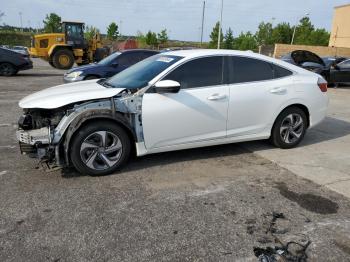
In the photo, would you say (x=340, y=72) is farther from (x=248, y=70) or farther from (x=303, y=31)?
(x=303, y=31)

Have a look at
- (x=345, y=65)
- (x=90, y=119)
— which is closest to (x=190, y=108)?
(x=90, y=119)

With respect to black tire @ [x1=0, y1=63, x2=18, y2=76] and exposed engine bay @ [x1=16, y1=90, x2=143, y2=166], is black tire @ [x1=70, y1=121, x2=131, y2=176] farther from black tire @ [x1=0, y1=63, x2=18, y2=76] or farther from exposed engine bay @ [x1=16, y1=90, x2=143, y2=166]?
black tire @ [x1=0, y1=63, x2=18, y2=76]

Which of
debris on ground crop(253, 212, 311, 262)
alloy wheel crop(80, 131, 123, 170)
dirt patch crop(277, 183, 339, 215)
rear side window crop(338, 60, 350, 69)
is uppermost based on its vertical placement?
rear side window crop(338, 60, 350, 69)

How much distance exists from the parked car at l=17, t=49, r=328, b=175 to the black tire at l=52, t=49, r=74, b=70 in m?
18.4

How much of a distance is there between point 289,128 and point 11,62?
14.9 metres

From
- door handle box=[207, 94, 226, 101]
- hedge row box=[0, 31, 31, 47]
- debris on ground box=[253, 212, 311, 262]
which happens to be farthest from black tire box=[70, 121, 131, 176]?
hedge row box=[0, 31, 31, 47]

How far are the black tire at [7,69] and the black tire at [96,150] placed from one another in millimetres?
14527

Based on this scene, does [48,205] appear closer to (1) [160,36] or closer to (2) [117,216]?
(2) [117,216]

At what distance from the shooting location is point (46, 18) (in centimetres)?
7075

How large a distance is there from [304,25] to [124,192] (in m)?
63.6

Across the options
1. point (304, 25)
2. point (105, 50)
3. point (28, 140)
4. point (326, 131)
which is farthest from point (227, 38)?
point (28, 140)

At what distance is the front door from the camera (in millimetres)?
4637

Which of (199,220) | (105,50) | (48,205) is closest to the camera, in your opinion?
(199,220)

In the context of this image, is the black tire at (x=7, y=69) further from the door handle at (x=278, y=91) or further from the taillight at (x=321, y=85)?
the taillight at (x=321, y=85)
